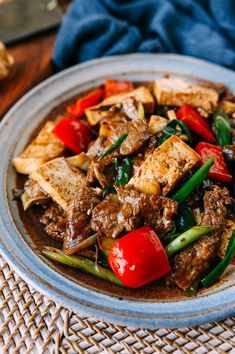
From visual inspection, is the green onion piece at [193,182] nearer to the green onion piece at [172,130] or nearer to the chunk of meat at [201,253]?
the chunk of meat at [201,253]

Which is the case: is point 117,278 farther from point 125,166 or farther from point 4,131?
point 4,131

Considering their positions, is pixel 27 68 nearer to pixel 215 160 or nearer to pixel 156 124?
pixel 156 124

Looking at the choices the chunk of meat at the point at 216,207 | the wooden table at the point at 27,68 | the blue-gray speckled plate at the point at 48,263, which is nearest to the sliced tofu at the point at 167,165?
the chunk of meat at the point at 216,207

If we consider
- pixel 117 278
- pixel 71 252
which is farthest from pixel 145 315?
pixel 71 252

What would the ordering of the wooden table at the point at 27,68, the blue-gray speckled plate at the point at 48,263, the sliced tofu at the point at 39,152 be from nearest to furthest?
the blue-gray speckled plate at the point at 48,263
the sliced tofu at the point at 39,152
the wooden table at the point at 27,68

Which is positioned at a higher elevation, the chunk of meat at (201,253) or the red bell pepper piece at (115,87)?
the red bell pepper piece at (115,87)

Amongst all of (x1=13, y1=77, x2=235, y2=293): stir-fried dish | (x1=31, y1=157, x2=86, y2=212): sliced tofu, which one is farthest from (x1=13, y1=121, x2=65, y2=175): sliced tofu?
(x1=31, y1=157, x2=86, y2=212): sliced tofu
